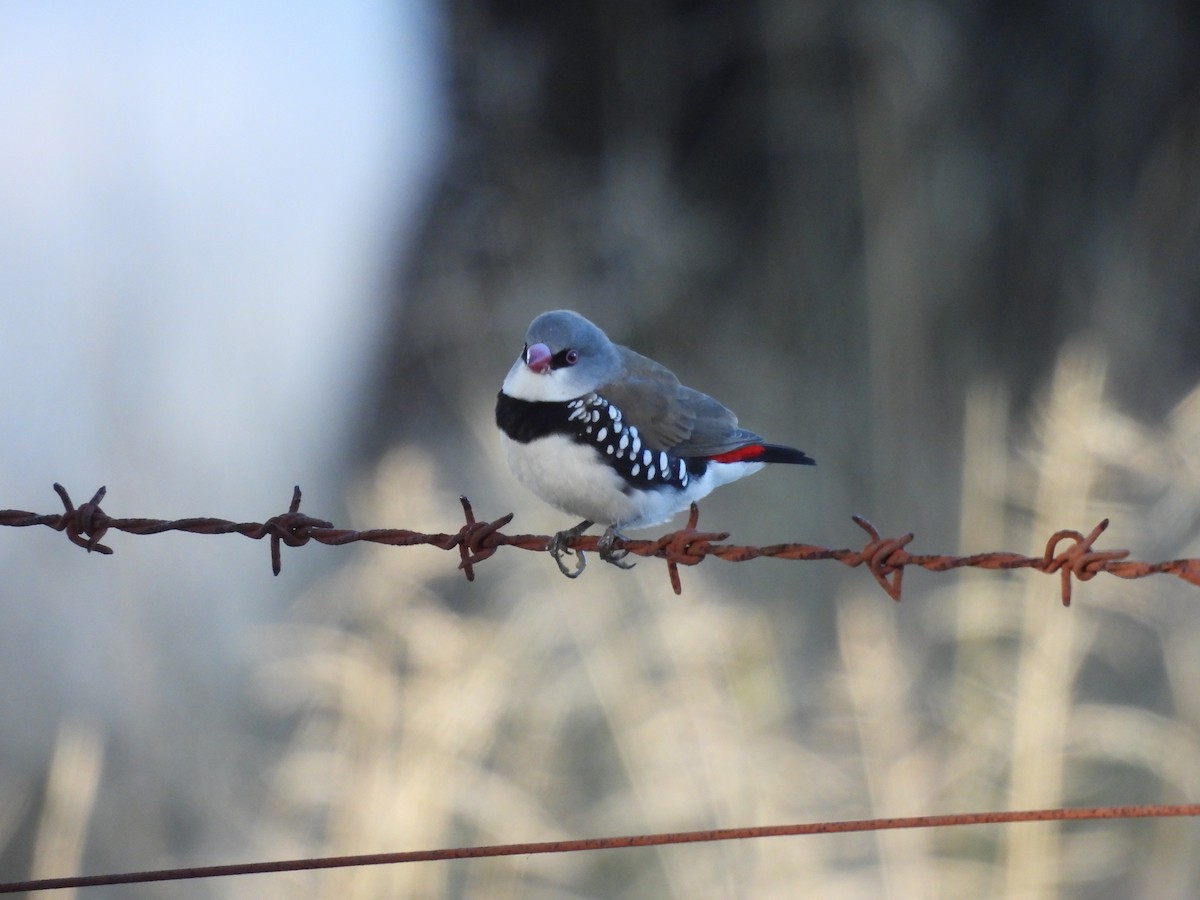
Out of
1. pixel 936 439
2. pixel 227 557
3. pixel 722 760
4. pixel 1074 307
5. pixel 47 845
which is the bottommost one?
pixel 47 845

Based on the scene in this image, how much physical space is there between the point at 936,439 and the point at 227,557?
10.6ft

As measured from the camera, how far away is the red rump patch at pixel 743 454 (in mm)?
2516

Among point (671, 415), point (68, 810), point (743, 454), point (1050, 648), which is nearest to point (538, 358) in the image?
point (671, 415)

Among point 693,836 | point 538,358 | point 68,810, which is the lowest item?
point 693,836

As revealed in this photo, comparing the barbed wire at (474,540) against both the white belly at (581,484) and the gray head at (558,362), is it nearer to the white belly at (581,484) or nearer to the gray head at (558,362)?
the white belly at (581,484)

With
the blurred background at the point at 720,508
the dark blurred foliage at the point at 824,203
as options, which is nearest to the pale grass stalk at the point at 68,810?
the blurred background at the point at 720,508

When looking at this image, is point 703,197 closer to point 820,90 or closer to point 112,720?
point 820,90

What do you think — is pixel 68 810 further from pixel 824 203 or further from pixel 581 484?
pixel 824 203

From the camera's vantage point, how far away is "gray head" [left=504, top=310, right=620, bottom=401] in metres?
2.39

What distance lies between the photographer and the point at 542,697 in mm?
3422

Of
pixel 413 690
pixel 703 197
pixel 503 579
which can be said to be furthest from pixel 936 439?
pixel 413 690

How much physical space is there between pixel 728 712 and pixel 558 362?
1.43 meters

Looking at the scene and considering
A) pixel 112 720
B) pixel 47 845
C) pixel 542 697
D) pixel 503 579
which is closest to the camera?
pixel 47 845

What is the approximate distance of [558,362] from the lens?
240 centimetres
